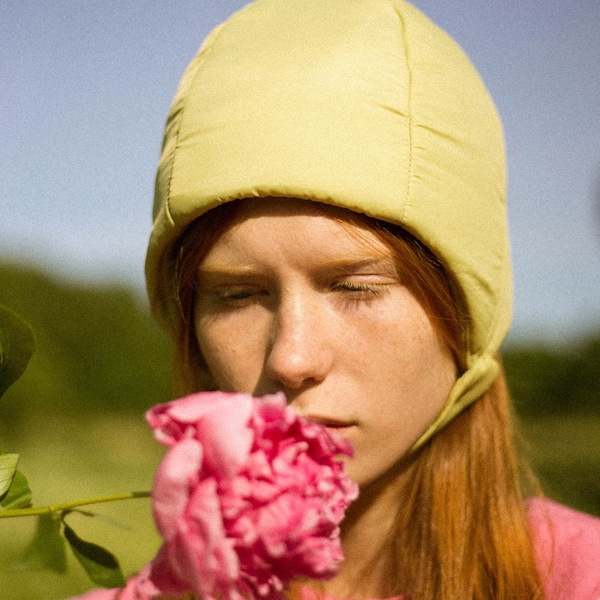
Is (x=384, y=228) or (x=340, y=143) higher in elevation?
(x=340, y=143)

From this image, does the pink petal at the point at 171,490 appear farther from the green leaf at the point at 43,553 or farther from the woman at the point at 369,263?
the woman at the point at 369,263

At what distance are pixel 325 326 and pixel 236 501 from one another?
49cm

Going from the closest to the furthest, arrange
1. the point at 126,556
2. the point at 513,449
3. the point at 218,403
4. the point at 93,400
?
the point at 218,403 → the point at 513,449 → the point at 126,556 → the point at 93,400

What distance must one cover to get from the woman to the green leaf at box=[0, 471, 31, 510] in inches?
14.4

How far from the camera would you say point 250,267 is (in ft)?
3.76

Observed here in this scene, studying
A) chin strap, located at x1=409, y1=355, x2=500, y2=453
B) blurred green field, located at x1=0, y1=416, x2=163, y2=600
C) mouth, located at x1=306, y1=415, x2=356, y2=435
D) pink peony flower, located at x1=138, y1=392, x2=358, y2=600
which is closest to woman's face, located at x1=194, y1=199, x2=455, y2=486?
mouth, located at x1=306, y1=415, x2=356, y2=435

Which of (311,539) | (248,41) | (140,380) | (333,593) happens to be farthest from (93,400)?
(311,539)

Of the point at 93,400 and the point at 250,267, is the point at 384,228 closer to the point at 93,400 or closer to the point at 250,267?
the point at 250,267

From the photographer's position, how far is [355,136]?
1168mm

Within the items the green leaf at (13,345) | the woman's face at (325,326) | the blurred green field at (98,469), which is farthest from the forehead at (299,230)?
the blurred green field at (98,469)

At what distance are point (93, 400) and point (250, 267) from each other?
9.00ft

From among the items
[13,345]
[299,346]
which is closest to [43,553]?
[13,345]

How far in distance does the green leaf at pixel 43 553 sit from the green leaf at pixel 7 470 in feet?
0.16

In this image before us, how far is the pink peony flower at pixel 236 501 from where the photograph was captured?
61cm
